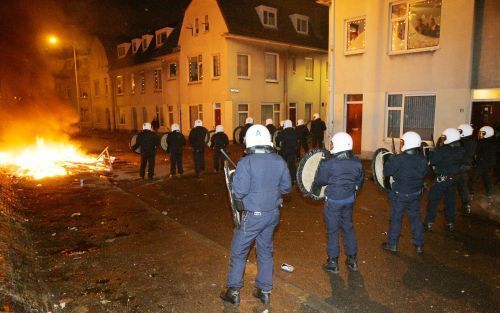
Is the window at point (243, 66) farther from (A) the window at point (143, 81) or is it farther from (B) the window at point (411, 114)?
(A) the window at point (143, 81)

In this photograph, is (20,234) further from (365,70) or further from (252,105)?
(252,105)

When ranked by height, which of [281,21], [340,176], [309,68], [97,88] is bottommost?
[340,176]

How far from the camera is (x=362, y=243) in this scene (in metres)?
6.17

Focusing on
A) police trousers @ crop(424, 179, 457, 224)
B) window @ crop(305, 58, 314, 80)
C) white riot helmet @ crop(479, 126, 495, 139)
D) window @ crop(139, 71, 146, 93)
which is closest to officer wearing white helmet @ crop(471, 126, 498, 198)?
white riot helmet @ crop(479, 126, 495, 139)

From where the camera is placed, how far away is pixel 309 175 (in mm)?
5527

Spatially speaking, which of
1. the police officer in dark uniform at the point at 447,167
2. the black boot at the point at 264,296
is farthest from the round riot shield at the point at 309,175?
the police officer in dark uniform at the point at 447,167

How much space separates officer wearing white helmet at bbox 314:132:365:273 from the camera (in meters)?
4.87

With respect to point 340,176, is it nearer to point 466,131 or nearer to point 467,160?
point 467,160

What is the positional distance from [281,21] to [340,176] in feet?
74.8

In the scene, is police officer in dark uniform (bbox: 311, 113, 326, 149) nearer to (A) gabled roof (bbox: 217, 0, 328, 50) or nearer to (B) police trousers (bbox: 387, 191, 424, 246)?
(A) gabled roof (bbox: 217, 0, 328, 50)

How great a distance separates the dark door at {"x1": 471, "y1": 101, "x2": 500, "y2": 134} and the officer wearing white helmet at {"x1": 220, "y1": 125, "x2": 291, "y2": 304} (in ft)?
35.0

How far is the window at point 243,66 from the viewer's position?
23.3m

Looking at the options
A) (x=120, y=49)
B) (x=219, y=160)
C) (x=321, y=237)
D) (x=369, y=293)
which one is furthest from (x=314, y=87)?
(x=369, y=293)

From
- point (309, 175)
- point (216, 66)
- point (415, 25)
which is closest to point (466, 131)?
point (309, 175)
